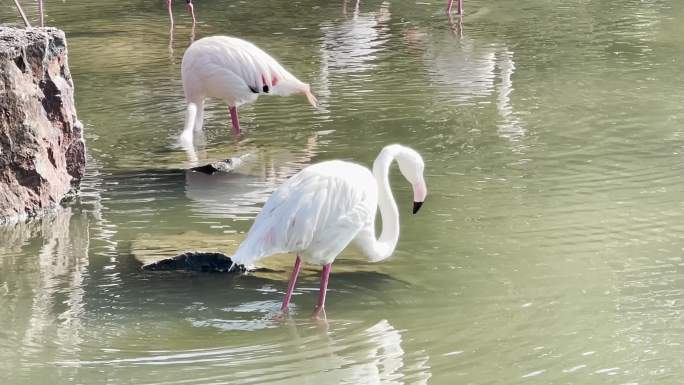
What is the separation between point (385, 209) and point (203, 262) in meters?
0.87

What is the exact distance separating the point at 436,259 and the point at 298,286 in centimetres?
65

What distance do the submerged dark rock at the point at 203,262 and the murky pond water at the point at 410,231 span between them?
8 cm

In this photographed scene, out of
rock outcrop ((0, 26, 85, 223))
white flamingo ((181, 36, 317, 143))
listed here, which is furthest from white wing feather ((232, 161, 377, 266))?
white flamingo ((181, 36, 317, 143))

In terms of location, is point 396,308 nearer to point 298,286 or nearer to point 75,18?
point 298,286

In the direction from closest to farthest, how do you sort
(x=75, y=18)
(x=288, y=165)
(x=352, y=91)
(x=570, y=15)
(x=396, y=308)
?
(x=396, y=308), (x=288, y=165), (x=352, y=91), (x=570, y=15), (x=75, y=18)

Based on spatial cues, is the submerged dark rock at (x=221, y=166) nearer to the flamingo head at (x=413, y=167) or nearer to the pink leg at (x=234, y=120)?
the pink leg at (x=234, y=120)

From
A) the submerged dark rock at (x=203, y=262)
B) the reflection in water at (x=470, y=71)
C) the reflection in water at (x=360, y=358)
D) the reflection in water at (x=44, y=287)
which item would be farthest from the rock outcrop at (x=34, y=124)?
the reflection in water at (x=470, y=71)

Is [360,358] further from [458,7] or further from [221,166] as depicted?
[458,7]

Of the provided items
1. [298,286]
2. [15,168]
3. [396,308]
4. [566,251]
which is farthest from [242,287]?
[15,168]

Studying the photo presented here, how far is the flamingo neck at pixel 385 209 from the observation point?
15.5 feet

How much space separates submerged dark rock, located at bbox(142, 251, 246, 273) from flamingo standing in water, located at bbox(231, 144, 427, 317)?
49 cm

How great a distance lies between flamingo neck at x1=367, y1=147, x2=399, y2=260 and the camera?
15.5 ft

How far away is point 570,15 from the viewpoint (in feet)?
37.2

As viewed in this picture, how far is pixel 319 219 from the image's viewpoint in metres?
4.48
